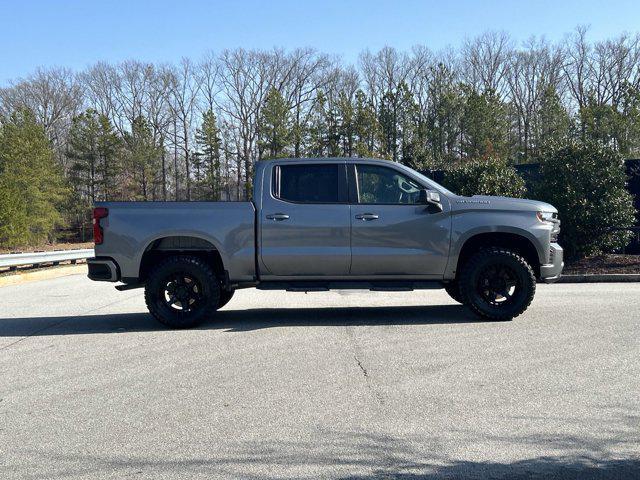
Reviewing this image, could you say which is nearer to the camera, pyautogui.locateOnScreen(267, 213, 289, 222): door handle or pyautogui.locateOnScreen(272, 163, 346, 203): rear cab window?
pyautogui.locateOnScreen(267, 213, 289, 222): door handle

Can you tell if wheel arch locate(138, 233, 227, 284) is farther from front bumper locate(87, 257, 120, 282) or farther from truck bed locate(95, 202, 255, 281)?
front bumper locate(87, 257, 120, 282)

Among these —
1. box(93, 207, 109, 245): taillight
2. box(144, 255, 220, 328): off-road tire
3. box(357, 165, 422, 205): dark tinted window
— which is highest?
box(357, 165, 422, 205): dark tinted window

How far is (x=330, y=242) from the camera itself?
8.12 meters

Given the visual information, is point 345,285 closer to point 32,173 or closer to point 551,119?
point 32,173

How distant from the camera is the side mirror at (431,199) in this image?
26.1 ft

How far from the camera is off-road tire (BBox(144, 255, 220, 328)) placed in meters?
8.12

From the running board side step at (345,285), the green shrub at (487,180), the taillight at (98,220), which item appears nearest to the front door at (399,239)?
the running board side step at (345,285)

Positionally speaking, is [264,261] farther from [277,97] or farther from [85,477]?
[277,97]

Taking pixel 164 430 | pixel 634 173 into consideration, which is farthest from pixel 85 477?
pixel 634 173

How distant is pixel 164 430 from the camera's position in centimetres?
441

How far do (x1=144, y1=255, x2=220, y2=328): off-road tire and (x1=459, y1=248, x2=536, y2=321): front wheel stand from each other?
318 centimetres

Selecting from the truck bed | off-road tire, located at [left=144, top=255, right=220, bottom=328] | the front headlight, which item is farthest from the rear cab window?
the front headlight

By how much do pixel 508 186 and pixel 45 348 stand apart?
12.6 m

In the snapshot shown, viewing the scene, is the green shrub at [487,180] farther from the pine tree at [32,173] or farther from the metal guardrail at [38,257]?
the pine tree at [32,173]
